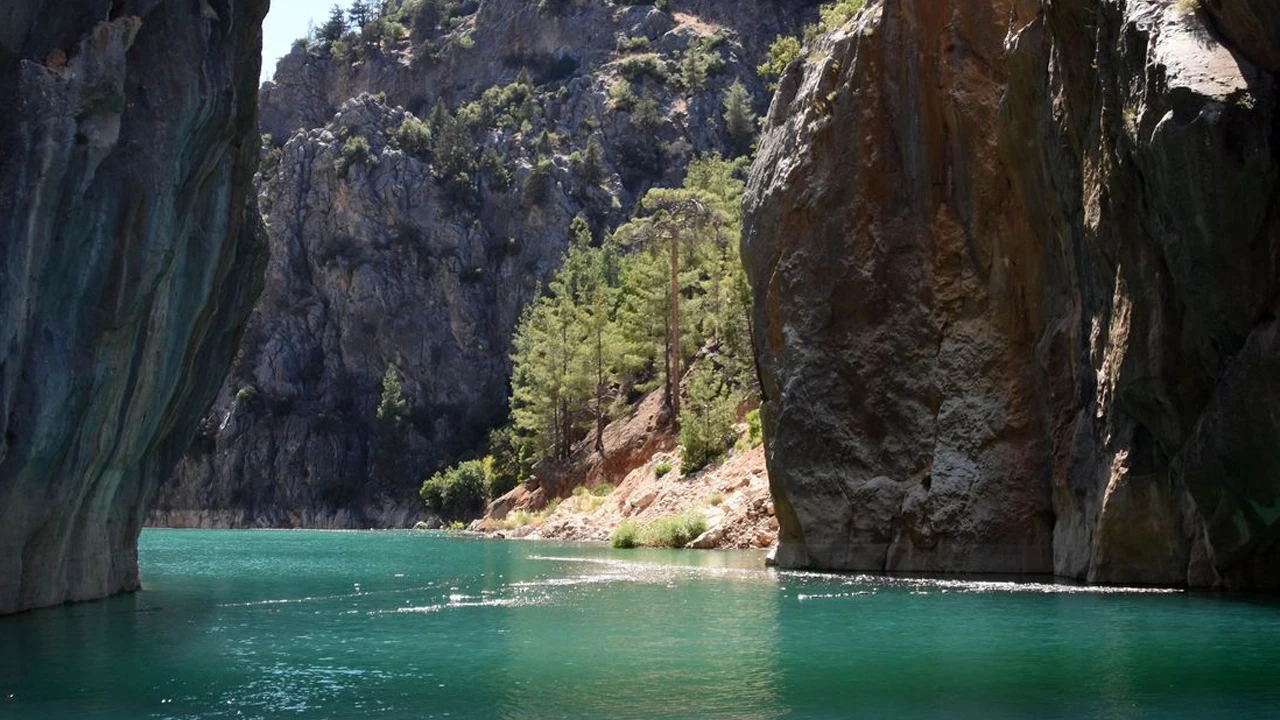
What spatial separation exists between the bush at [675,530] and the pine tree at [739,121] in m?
91.9

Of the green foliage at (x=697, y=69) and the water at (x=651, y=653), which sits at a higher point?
the green foliage at (x=697, y=69)

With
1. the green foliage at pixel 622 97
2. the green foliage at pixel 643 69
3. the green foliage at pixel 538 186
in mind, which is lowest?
the green foliage at pixel 538 186

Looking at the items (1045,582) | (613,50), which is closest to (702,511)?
(1045,582)

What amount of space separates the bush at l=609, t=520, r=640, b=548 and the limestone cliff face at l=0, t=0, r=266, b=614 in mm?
23726

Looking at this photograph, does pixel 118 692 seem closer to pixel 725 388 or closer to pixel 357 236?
pixel 725 388

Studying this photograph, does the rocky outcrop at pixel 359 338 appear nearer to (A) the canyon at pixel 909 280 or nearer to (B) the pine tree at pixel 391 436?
(B) the pine tree at pixel 391 436

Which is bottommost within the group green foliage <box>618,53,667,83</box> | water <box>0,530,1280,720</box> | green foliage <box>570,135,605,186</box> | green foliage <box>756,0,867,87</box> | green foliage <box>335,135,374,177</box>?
water <box>0,530,1280,720</box>

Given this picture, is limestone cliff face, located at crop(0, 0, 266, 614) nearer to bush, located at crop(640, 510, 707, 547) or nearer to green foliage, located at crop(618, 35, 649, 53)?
bush, located at crop(640, 510, 707, 547)

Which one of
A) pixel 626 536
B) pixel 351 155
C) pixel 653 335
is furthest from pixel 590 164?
pixel 626 536

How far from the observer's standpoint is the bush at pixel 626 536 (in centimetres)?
4984

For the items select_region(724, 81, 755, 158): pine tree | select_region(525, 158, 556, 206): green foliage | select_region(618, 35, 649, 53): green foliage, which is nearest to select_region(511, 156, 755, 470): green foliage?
select_region(525, 158, 556, 206): green foliage

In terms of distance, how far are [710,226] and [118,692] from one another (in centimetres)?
6345

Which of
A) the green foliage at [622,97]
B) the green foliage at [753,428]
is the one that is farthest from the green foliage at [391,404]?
the green foliage at [753,428]

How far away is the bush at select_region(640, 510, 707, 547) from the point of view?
47000mm
